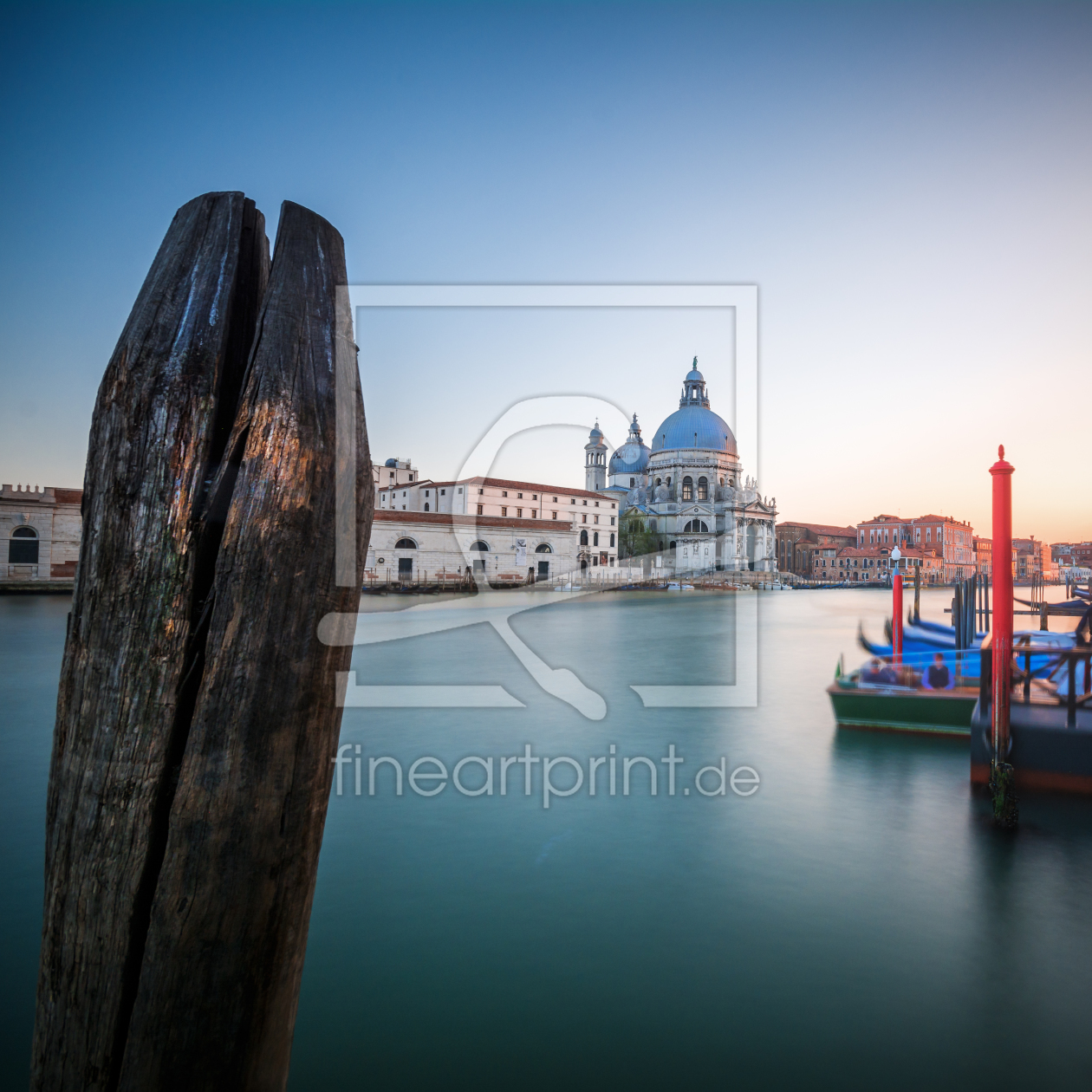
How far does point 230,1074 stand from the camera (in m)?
0.77

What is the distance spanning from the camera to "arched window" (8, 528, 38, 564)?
1983 cm

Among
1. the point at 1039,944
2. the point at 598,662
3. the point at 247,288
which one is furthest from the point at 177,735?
the point at 598,662

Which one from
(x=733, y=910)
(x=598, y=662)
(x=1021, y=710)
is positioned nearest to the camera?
(x=733, y=910)

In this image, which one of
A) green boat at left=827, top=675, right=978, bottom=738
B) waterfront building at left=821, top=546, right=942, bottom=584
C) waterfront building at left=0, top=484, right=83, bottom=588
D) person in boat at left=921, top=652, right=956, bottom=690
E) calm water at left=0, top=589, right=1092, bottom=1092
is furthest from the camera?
waterfront building at left=821, top=546, right=942, bottom=584

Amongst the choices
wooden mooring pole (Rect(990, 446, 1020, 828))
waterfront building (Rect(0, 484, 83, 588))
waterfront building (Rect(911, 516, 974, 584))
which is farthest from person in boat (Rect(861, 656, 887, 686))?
waterfront building (Rect(911, 516, 974, 584))

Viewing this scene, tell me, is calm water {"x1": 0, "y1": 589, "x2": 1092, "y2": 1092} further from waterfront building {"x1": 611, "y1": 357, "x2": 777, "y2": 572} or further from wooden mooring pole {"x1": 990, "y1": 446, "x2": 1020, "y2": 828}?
waterfront building {"x1": 611, "y1": 357, "x2": 777, "y2": 572}

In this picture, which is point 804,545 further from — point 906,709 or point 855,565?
point 906,709

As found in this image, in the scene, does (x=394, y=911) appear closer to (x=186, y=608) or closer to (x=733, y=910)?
(x=733, y=910)

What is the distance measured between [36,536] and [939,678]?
70.8 ft

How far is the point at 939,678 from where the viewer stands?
659 cm

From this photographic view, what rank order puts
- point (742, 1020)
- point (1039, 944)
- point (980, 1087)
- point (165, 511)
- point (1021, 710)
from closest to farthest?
point (165, 511) < point (980, 1087) < point (742, 1020) < point (1039, 944) < point (1021, 710)

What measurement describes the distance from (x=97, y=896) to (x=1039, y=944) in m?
3.63

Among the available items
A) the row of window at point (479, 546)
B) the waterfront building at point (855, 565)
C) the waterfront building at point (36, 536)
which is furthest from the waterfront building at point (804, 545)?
the waterfront building at point (36, 536)

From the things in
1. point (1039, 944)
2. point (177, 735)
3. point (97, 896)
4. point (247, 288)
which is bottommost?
point (1039, 944)
